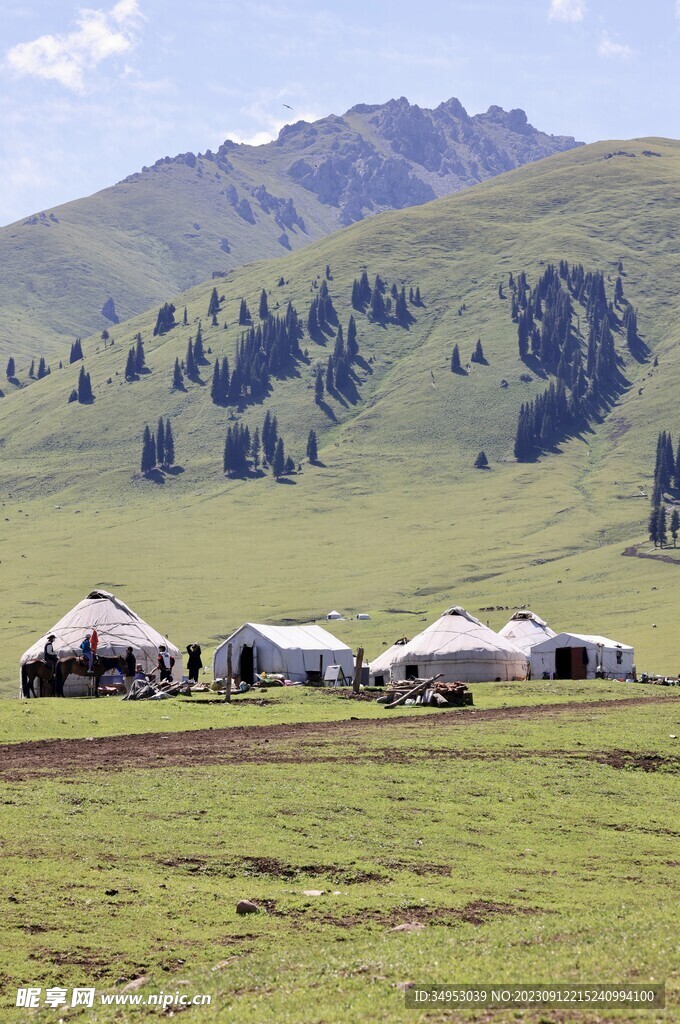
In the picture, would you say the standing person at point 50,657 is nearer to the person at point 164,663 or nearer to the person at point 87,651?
the person at point 87,651

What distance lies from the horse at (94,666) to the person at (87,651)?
262 millimetres

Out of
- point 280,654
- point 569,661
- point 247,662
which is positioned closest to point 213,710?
point 280,654

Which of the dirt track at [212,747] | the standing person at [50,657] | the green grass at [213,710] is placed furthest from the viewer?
the standing person at [50,657]

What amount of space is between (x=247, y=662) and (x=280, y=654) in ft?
6.94

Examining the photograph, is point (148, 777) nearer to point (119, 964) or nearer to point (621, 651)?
point (119, 964)

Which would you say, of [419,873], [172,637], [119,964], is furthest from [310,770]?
[172,637]

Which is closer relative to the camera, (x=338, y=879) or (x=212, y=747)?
(x=338, y=879)

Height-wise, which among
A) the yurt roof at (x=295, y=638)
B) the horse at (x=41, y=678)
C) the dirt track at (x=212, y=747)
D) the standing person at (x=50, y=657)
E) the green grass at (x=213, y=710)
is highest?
the yurt roof at (x=295, y=638)

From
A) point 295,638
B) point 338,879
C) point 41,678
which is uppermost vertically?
point 295,638

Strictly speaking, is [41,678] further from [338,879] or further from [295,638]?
[338,879]

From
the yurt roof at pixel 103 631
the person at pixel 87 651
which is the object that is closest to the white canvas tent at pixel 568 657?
the yurt roof at pixel 103 631

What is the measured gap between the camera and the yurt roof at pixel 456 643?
7150 cm

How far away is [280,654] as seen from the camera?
72875mm

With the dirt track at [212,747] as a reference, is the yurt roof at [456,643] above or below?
above
